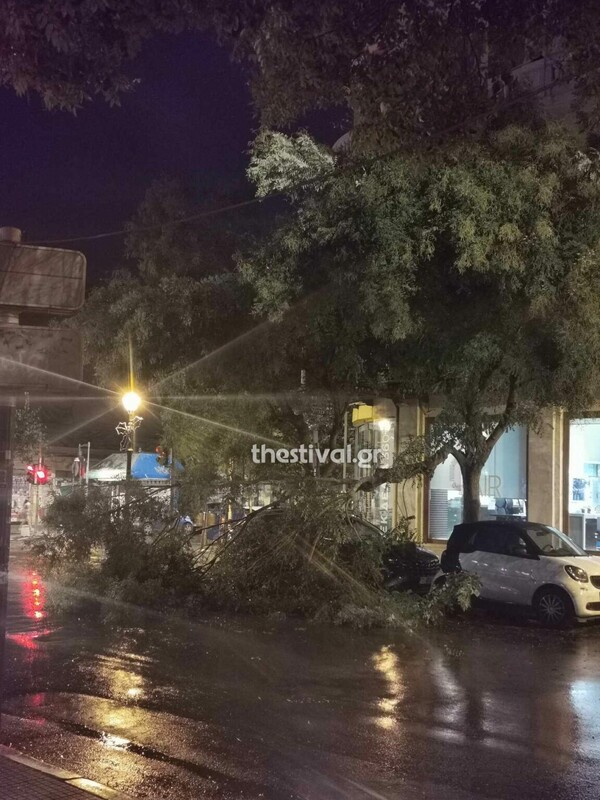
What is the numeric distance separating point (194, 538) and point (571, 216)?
844cm

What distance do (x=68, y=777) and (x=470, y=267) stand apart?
30.4 ft

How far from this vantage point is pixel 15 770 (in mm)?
5777

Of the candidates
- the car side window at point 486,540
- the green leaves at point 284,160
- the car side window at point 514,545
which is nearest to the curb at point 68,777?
the car side window at point 514,545

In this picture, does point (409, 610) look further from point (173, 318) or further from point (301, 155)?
point (301, 155)

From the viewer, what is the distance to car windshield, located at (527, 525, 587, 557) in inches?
575

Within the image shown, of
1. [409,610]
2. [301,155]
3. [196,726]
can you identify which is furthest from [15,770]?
[301,155]

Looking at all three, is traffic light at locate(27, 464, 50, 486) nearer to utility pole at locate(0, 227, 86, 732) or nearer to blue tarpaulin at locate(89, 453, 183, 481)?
blue tarpaulin at locate(89, 453, 183, 481)

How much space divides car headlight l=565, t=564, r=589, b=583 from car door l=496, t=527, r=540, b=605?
513 mm

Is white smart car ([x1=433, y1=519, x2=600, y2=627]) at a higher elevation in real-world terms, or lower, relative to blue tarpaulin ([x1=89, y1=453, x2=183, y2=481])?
lower

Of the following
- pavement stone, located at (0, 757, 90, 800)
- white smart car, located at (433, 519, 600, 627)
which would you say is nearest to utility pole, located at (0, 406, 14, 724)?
pavement stone, located at (0, 757, 90, 800)

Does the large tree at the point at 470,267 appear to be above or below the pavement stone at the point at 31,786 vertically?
above

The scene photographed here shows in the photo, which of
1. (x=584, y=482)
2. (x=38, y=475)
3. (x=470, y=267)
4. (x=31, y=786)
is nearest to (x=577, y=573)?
(x=470, y=267)

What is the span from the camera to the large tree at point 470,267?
1235cm

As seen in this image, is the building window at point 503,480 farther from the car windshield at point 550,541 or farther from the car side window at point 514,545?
the car side window at point 514,545
